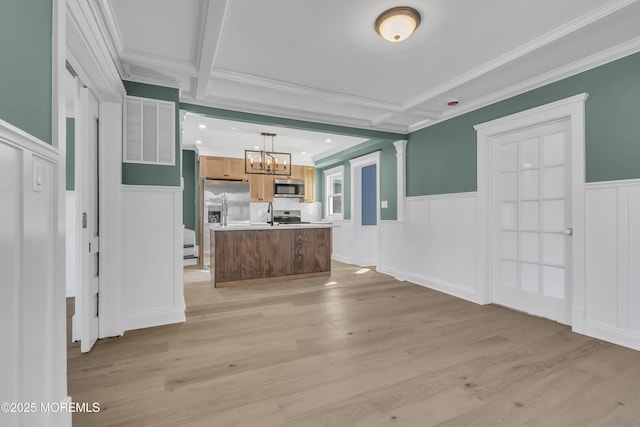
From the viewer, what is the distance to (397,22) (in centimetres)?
204

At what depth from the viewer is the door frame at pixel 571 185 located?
8.77 feet

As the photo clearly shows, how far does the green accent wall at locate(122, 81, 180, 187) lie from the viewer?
9.09 feet

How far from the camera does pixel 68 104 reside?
3.80 meters

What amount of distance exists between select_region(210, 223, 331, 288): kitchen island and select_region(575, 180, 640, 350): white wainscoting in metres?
3.42

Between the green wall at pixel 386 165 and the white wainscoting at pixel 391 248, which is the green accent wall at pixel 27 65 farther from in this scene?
the white wainscoting at pixel 391 248

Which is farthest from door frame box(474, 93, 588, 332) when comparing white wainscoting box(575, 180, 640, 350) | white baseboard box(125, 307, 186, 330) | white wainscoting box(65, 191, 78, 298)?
white wainscoting box(65, 191, 78, 298)

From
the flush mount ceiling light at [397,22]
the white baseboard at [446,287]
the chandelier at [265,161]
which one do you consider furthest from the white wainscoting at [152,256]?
the white baseboard at [446,287]

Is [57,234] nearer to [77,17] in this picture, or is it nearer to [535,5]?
[77,17]

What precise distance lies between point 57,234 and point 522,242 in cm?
399

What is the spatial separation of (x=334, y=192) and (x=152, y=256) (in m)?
5.02

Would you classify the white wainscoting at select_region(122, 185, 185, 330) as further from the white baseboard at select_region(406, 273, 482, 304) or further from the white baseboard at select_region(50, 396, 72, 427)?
the white baseboard at select_region(406, 273, 482, 304)

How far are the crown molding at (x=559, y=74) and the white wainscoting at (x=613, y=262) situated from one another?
3.46 feet

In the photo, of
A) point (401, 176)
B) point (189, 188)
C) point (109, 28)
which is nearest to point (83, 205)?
point (109, 28)

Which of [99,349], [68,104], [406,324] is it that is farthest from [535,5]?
[68,104]
